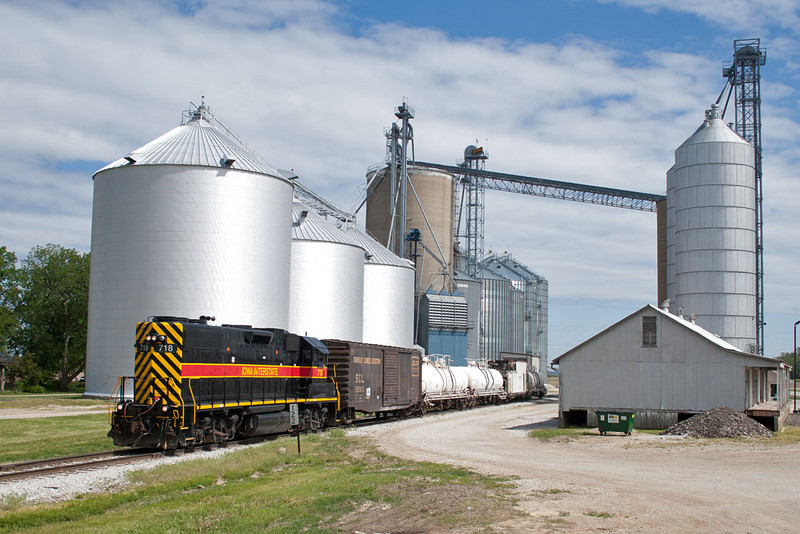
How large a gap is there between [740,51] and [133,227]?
164ft

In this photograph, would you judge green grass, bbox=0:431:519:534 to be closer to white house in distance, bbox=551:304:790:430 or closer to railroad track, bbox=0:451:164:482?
railroad track, bbox=0:451:164:482

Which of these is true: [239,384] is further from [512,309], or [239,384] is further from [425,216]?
[512,309]

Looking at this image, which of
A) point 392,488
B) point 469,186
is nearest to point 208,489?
point 392,488

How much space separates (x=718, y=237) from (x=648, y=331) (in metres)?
18.8

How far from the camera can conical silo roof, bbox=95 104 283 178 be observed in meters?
43.7

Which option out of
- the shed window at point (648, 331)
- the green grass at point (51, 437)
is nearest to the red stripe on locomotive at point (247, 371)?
the green grass at point (51, 437)

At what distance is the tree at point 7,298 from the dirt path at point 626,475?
48.9 metres

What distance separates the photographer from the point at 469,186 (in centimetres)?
9606

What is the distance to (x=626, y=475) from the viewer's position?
19.2 metres

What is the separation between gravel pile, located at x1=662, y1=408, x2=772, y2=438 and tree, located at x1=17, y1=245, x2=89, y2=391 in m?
59.3

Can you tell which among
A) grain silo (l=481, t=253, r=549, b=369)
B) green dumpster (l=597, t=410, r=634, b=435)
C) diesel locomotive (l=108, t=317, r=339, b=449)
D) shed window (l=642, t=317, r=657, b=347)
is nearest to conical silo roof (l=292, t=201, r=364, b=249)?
diesel locomotive (l=108, t=317, r=339, b=449)

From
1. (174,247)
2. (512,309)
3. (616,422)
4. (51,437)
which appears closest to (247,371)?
(51,437)

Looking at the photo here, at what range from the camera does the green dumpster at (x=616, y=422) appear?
1235 inches

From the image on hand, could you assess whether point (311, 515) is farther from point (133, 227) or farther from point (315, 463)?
point (133, 227)
